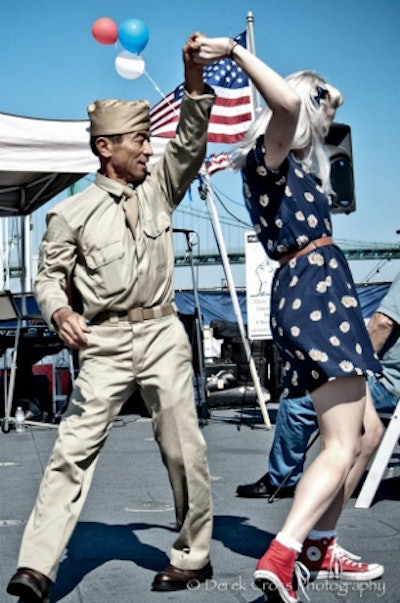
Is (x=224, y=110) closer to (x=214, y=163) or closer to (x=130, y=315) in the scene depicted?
(x=214, y=163)

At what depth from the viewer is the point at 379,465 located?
201 inches

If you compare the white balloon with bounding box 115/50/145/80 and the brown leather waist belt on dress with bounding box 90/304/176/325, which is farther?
the white balloon with bounding box 115/50/145/80

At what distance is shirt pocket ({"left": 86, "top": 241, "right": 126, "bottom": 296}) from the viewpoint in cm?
362

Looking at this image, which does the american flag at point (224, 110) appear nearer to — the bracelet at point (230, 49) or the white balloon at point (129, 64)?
the white balloon at point (129, 64)

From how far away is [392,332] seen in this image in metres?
5.18

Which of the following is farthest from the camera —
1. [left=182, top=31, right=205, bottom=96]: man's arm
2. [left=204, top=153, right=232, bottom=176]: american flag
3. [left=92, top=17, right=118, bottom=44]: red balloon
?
[left=92, top=17, right=118, bottom=44]: red balloon

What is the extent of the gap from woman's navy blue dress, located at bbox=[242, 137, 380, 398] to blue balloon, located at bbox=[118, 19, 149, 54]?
7745 mm

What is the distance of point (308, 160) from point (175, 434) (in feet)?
3.40

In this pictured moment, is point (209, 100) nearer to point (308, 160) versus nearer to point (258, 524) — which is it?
point (308, 160)

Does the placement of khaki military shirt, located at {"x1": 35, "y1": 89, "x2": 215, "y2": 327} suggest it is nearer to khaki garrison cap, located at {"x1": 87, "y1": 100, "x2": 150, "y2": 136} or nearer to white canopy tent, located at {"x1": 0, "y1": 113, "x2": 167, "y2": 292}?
khaki garrison cap, located at {"x1": 87, "y1": 100, "x2": 150, "y2": 136}

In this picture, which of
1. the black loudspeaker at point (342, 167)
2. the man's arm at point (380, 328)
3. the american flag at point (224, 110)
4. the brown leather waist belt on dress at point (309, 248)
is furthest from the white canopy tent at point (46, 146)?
the brown leather waist belt on dress at point (309, 248)

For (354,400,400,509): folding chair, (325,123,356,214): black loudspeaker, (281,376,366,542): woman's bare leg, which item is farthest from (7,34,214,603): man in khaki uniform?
(325,123,356,214): black loudspeaker

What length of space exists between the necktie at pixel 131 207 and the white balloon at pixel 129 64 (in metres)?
7.69

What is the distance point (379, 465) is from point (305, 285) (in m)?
1.91
